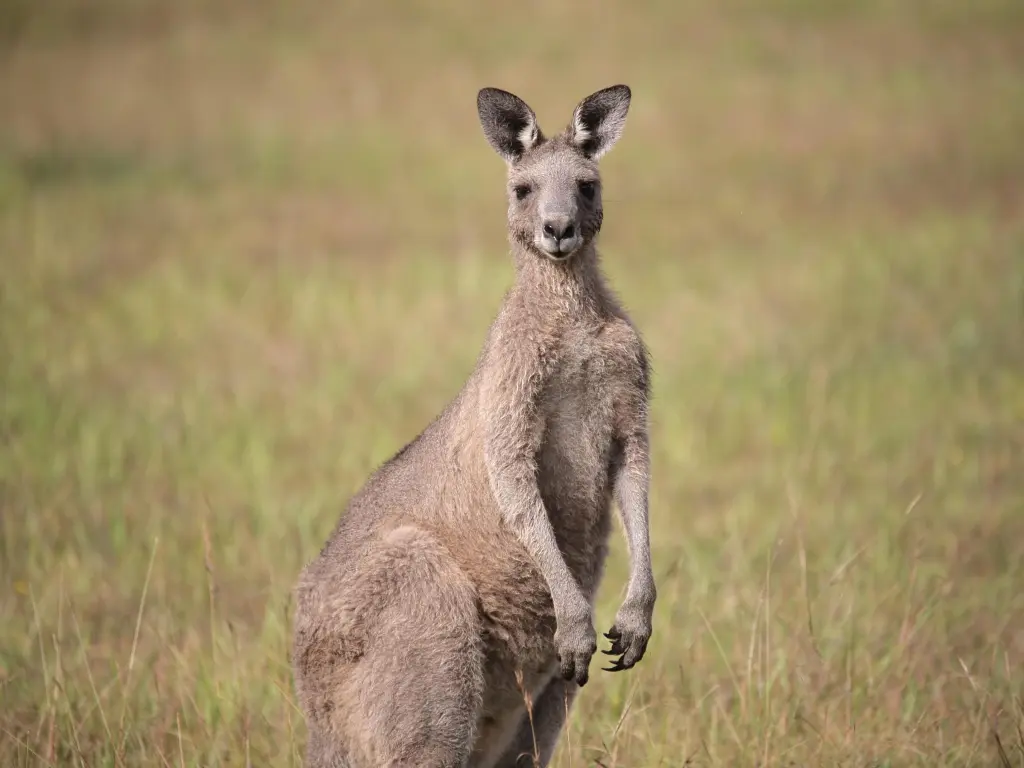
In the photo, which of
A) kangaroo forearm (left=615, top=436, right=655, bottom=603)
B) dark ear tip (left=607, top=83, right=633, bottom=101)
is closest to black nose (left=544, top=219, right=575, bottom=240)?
dark ear tip (left=607, top=83, right=633, bottom=101)

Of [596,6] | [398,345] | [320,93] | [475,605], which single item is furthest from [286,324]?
[596,6]

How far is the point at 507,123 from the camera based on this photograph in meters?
4.77

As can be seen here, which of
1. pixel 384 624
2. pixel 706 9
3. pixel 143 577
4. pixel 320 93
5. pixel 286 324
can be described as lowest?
pixel 143 577

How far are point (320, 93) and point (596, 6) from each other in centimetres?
594

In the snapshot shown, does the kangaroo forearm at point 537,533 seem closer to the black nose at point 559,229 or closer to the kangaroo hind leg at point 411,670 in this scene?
the kangaroo hind leg at point 411,670

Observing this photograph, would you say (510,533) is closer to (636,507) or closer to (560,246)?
(636,507)

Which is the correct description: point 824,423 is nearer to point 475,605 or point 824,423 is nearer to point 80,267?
point 475,605

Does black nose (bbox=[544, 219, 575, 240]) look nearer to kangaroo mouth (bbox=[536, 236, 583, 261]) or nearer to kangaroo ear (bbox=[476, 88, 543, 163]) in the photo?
kangaroo mouth (bbox=[536, 236, 583, 261])

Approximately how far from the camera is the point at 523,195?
4.60 m

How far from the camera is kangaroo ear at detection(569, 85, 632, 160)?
4.67 m

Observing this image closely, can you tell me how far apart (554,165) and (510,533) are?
125 cm

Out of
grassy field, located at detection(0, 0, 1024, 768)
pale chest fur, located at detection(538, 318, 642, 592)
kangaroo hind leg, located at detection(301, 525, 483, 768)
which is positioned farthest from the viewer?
grassy field, located at detection(0, 0, 1024, 768)

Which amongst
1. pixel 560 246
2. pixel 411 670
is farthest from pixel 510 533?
pixel 560 246

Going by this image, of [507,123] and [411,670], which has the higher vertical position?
[507,123]
